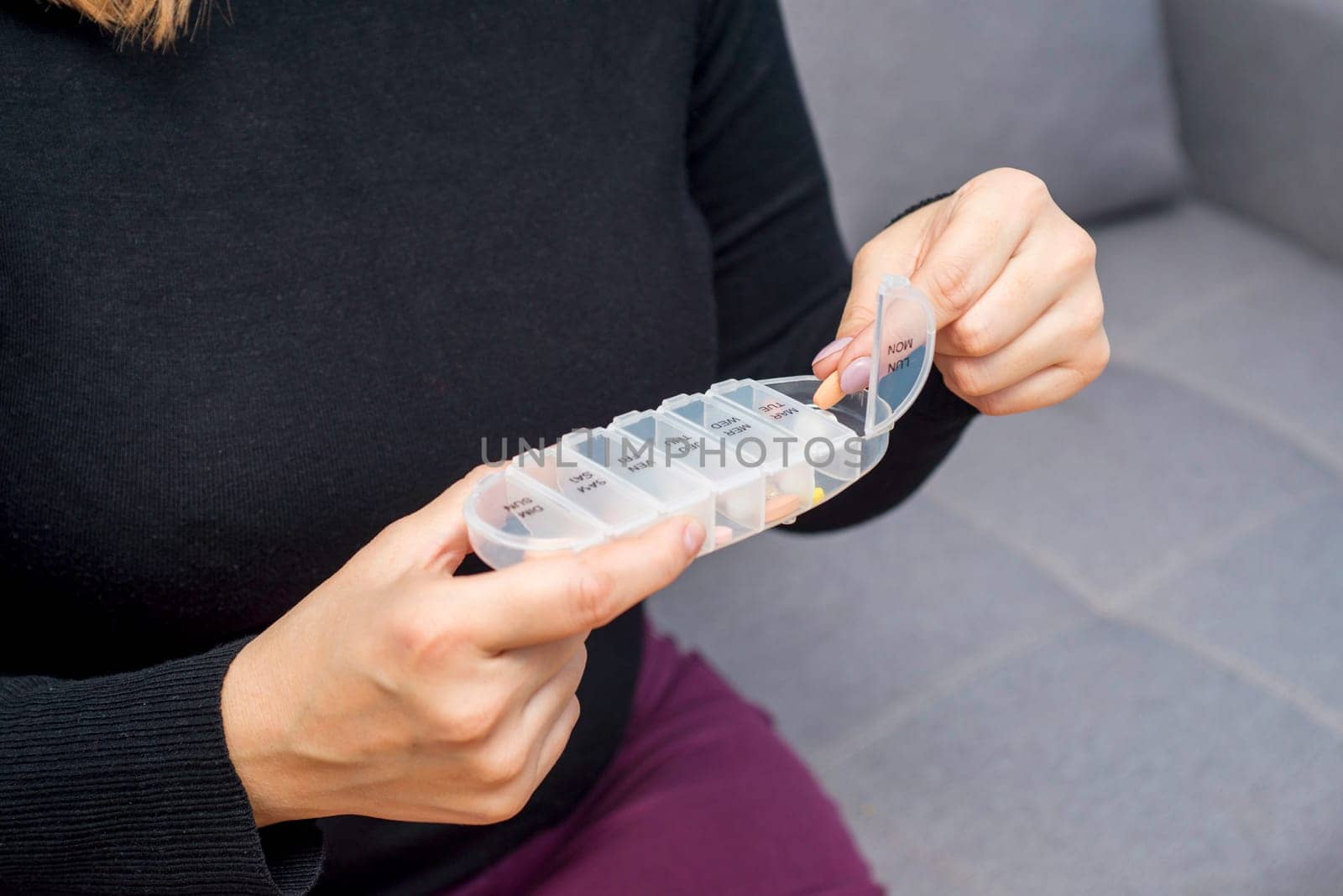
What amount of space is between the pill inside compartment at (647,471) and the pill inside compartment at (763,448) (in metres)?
0.03

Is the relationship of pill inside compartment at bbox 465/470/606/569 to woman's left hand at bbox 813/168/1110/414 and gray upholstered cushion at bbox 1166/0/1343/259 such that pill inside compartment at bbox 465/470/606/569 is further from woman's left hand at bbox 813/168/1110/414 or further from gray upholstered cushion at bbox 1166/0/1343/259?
gray upholstered cushion at bbox 1166/0/1343/259

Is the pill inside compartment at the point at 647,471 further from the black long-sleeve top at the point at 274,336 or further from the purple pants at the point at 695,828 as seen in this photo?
the purple pants at the point at 695,828

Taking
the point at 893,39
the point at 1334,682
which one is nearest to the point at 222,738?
the point at 1334,682

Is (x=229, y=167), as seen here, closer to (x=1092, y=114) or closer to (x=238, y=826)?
(x=238, y=826)

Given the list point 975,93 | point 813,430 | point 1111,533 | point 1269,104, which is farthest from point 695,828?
point 1269,104

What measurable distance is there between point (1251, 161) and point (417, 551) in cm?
133

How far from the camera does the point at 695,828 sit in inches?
26.1

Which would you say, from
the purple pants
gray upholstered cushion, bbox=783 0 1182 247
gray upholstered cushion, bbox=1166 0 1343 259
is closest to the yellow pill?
the purple pants

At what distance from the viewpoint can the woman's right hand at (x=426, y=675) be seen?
376mm

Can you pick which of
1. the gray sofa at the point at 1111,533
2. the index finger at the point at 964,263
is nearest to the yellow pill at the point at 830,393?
the index finger at the point at 964,263

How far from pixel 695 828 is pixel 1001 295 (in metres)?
0.35

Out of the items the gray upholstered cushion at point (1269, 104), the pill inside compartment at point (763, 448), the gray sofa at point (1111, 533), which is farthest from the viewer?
the gray upholstered cushion at point (1269, 104)

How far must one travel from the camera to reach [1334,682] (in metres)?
0.89

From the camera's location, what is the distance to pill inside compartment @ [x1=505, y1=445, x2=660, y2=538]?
433mm
